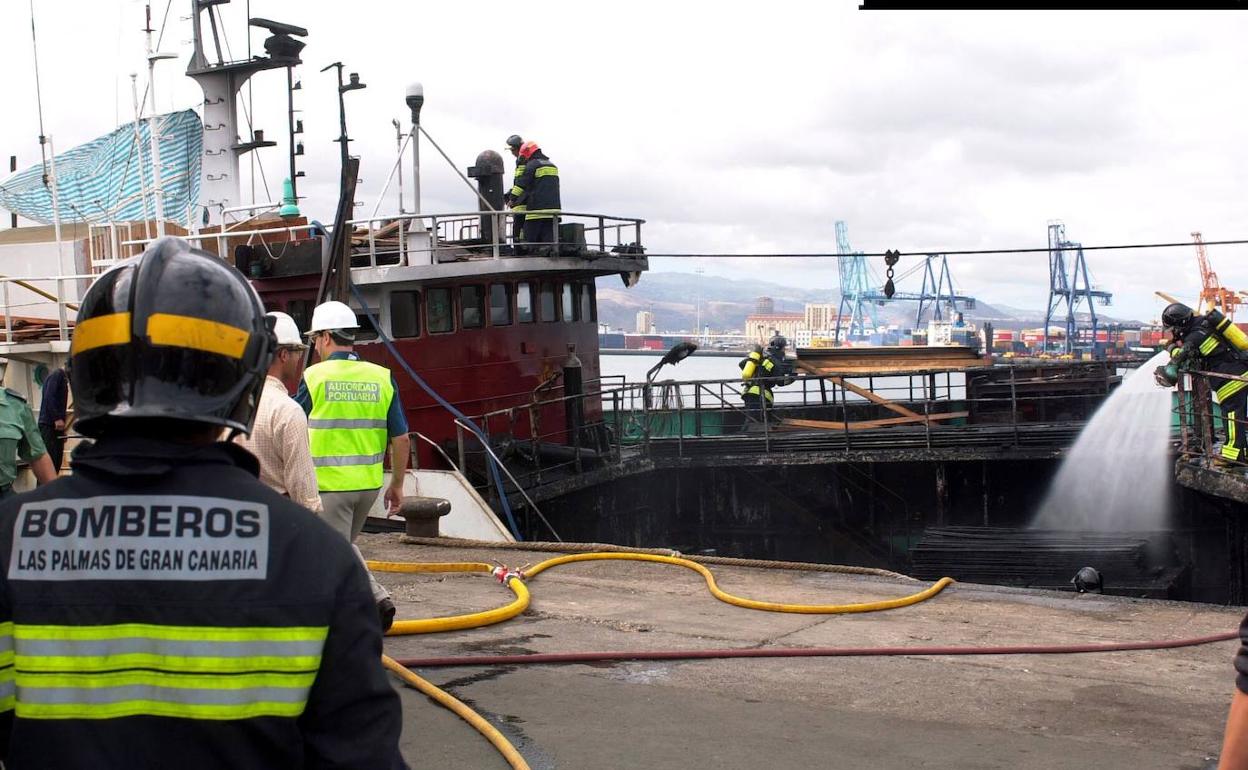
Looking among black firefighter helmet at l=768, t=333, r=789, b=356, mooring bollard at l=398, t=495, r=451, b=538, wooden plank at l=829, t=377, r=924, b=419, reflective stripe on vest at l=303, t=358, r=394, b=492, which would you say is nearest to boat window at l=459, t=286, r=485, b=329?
wooden plank at l=829, t=377, r=924, b=419

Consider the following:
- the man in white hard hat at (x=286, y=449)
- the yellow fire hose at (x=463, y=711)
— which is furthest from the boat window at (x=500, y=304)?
the man in white hard hat at (x=286, y=449)

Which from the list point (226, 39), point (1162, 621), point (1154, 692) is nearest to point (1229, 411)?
point (1162, 621)

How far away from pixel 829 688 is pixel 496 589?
9.50 feet

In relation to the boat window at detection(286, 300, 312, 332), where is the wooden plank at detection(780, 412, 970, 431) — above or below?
below

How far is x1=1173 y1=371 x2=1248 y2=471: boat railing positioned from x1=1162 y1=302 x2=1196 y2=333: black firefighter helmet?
464 mm

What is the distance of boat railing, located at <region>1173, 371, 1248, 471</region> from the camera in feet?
38.5

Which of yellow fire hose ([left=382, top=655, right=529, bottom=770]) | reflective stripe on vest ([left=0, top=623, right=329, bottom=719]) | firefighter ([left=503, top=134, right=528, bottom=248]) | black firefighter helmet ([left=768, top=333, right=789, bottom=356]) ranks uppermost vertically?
firefighter ([left=503, top=134, right=528, bottom=248])

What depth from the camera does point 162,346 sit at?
173 cm

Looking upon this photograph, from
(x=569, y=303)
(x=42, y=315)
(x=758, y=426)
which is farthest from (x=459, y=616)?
(x=42, y=315)

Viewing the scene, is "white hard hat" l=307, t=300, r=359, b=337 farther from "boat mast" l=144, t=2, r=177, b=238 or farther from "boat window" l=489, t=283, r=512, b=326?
"boat window" l=489, t=283, r=512, b=326

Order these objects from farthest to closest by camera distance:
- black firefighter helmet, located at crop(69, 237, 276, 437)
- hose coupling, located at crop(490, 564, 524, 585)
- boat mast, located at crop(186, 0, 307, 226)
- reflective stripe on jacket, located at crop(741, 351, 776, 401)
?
1. reflective stripe on jacket, located at crop(741, 351, 776, 401)
2. boat mast, located at crop(186, 0, 307, 226)
3. hose coupling, located at crop(490, 564, 524, 585)
4. black firefighter helmet, located at crop(69, 237, 276, 437)

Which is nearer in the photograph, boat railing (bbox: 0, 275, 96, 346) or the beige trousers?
the beige trousers

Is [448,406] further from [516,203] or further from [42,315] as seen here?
[42,315]

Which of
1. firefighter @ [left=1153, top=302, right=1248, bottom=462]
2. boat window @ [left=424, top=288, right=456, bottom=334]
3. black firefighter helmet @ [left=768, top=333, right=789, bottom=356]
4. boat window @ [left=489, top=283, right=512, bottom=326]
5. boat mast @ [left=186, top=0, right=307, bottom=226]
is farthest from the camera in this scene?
black firefighter helmet @ [left=768, top=333, right=789, bottom=356]
